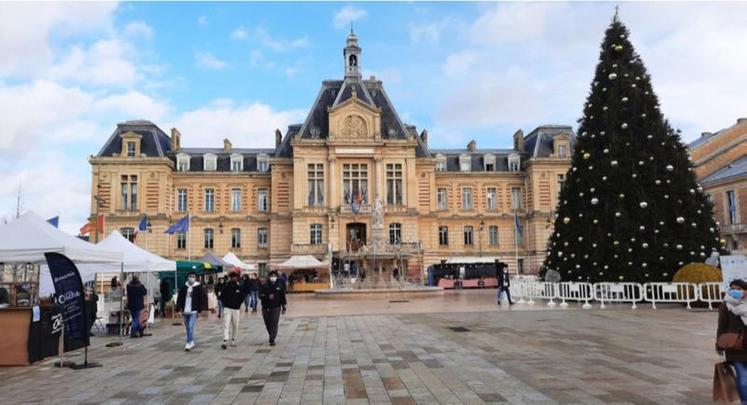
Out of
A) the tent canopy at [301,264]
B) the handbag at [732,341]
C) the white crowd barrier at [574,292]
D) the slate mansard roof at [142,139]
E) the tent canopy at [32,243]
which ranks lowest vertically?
the white crowd barrier at [574,292]

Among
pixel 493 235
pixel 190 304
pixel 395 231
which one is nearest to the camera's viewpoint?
pixel 190 304

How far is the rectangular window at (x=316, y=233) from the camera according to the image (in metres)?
51.2

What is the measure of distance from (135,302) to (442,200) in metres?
44.2

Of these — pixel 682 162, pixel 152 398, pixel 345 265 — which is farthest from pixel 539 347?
pixel 345 265

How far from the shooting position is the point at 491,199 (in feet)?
192

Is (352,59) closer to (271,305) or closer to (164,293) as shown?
(164,293)

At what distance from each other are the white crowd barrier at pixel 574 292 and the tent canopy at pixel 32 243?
17.4m

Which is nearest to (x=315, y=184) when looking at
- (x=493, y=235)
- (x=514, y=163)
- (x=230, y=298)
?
(x=493, y=235)

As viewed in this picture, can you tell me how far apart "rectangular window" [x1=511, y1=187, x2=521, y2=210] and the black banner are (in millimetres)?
50818

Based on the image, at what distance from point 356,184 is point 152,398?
144 feet

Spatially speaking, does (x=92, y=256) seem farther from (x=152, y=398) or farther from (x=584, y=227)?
(x=584, y=227)

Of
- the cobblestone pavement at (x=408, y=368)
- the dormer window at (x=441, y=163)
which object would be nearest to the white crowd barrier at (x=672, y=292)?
the cobblestone pavement at (x=408, y=368)

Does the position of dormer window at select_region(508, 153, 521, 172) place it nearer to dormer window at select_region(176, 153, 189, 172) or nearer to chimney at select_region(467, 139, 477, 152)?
chimney at select_region(467, 139, 477, 152)

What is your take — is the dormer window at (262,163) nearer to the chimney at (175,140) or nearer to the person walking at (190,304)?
the chimney at (175,140)
